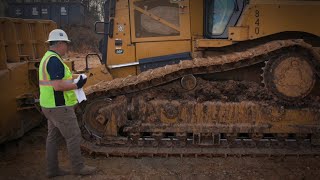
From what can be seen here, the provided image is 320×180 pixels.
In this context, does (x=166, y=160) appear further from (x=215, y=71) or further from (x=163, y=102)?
(x=215, y=71)

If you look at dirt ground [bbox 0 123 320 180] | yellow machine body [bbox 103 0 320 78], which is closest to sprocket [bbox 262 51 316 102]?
yellow machine body [bbox 103 0 320 78]

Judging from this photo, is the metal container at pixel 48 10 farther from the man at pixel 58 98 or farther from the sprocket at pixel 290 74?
the sprocket at pixel 290 74

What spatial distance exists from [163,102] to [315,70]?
2.41 m

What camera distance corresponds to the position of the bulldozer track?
18.9ft

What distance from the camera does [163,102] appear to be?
5973 mm

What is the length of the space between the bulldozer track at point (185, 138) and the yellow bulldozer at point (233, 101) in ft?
0.05

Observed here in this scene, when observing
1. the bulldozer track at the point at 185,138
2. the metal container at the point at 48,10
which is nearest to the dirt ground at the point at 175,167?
the bulldozer track at the point at 185,138

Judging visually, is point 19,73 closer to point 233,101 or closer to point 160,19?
point 160,19

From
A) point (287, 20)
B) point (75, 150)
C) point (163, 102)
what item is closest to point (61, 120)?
point (75, 150)

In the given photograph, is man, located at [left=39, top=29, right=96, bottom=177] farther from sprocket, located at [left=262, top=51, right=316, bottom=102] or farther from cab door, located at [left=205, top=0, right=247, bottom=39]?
cab door, located at [left=205, top=0, right=247, bottom=39]

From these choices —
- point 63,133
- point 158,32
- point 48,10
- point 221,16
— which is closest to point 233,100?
point 221,16

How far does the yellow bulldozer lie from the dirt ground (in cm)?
14

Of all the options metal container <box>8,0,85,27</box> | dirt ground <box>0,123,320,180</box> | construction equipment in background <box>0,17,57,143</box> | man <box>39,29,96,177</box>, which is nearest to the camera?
man <box>39,29,96,177</box>

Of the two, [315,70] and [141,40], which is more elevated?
[141,40]
